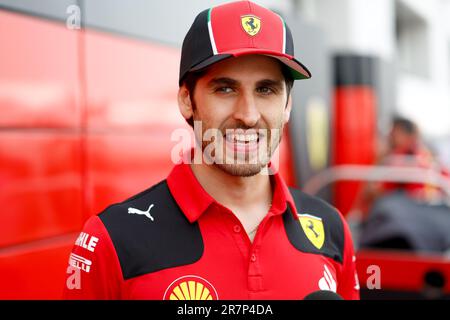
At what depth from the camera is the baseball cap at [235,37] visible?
811 millimetres

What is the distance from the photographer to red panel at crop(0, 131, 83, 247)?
1.84 metres

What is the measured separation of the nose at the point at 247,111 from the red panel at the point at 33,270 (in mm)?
1102

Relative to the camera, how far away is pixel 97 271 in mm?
879

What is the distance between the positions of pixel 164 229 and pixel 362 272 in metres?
0.39

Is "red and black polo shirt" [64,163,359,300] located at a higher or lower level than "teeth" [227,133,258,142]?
lower

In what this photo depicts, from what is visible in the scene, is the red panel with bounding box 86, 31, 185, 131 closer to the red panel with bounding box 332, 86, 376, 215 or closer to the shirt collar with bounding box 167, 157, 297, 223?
the shirt collar with bounding box 167, 157, 297, 223

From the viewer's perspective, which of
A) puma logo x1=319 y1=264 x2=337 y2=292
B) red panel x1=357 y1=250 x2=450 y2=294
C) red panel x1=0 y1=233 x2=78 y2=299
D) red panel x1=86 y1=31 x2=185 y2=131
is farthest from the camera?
red panel x1=357 y1=250 x2=450 y2=294

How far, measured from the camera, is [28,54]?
1891 mm

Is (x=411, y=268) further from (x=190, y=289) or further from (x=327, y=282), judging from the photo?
(x=190, y=289)

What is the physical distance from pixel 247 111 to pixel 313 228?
313 mm

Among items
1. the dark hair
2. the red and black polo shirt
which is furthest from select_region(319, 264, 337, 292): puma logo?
the dark hair

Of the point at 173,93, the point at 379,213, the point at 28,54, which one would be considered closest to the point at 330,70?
the point at 379,213

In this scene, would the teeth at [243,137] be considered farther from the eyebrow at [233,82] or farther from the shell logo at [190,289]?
the shell logo at [190,289]

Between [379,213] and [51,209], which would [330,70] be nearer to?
[379,213]
